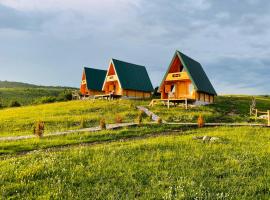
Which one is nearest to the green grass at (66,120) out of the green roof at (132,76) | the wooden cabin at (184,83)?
the wooden cabin at (184,83)

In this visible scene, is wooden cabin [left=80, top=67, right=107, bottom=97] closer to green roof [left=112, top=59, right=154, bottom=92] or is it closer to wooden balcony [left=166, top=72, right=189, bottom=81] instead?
green roof [left=112, top=59, right=154, bottom=92]

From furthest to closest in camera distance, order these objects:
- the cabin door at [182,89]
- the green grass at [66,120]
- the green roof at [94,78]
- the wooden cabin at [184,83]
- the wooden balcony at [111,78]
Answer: the green roof at [94,78] → the wooden balcony at [111,78] → the cabin door at [182,89] → the wooden cabin at [184,83] → the green grass at [66,120]

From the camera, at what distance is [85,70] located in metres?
66.6

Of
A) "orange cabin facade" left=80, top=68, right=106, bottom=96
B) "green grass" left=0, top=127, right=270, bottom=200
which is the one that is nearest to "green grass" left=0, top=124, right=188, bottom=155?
"green grass" left=0, top=127, right=270, bottom=200

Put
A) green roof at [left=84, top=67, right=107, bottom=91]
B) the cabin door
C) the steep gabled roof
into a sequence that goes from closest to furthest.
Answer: the steep gabled roof
the cabin door
green roof at [left=84, top=67, right=107, bottom=91]

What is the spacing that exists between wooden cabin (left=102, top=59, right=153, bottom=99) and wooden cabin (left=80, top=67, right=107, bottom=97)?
239 inches

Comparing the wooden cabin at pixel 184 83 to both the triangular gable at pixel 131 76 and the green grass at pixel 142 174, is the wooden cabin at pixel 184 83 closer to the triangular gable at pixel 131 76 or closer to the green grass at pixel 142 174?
the triangular gable at pixel 131 76

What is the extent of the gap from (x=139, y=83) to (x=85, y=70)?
41.8 ft

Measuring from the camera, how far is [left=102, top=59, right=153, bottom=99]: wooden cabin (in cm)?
5633

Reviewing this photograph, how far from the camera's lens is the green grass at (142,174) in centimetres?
1033

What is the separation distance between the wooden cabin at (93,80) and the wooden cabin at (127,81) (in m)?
6.07

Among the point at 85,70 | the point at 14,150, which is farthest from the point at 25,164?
the point at 85,70

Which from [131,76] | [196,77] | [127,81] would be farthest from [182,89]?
[131,76]

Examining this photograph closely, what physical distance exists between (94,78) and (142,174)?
5650 centimetres
